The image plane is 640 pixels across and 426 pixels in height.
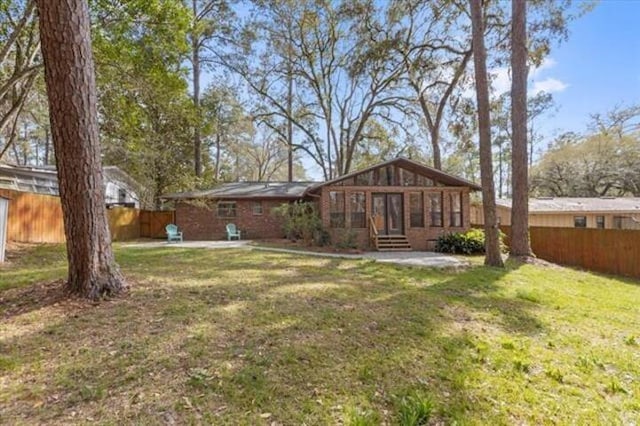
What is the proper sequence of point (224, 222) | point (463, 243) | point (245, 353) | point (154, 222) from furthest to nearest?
point (154, 222) → point (224, 222) → point (463, 243) → point (245, 353)

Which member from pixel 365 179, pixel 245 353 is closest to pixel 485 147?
pixel 365 179

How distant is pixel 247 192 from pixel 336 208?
6373mm

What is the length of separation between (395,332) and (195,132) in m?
19.3

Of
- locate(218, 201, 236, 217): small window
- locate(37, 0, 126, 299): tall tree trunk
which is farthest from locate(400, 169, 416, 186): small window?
locate(37, 0, 126, 299): tall tree trunk

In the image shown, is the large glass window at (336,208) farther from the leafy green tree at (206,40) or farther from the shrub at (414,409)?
the shrub at (414,409)

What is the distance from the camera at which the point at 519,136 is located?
11.3 m

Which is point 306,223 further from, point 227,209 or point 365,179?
point 227,209

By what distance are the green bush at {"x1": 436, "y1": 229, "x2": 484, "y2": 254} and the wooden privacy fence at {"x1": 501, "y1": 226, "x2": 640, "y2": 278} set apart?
220 centimetres

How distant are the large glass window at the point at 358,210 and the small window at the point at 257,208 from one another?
247 inches

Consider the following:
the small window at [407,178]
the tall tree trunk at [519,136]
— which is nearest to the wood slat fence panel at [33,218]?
the small window at [407,178]

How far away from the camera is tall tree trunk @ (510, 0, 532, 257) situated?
1088 cm

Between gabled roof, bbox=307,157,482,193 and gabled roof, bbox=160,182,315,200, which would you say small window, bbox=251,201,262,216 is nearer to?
gabled roof, bbox=160,182,315,200

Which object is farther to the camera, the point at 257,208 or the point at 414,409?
the point at 257,208

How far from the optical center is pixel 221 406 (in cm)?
268
